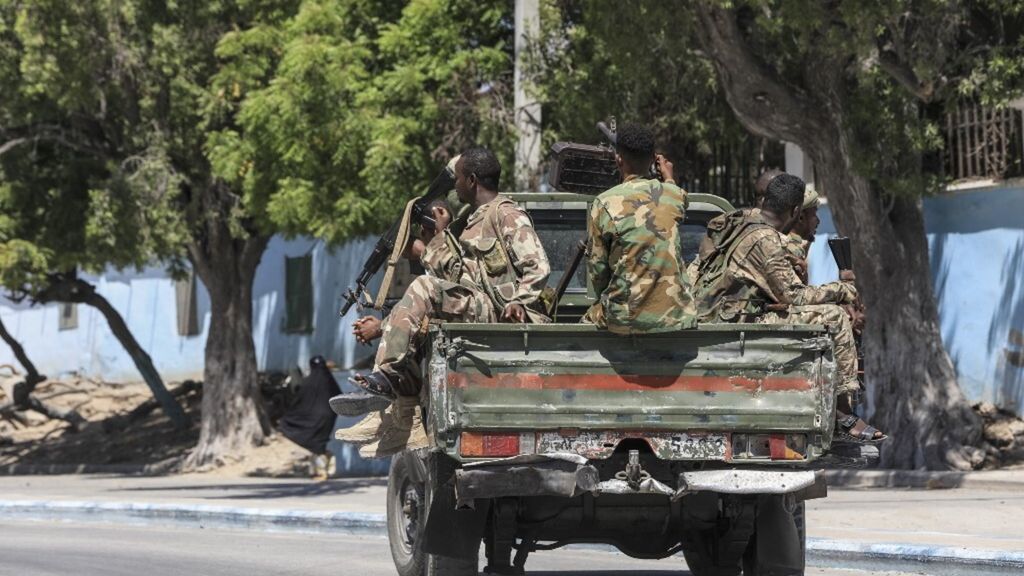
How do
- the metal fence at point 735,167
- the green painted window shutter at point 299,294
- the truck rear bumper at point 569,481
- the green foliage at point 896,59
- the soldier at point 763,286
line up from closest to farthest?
1. the truck rear bumper at point 569,481
2. the soldier at point 763,286
3. the green foliage at point 896,59
4. the metal fence at point 735,167
5. the green painted window shutter at point 299,294

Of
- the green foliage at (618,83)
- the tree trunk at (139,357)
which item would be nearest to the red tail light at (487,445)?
the green foliage at (618,83)

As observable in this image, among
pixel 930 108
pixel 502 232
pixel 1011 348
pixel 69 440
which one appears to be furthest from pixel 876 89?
pixel 69 440

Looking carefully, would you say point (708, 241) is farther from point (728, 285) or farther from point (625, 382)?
point (625, 382)

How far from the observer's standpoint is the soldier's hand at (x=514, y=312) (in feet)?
22.8

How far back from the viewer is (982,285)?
17891 mm

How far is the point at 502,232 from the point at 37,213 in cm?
1667

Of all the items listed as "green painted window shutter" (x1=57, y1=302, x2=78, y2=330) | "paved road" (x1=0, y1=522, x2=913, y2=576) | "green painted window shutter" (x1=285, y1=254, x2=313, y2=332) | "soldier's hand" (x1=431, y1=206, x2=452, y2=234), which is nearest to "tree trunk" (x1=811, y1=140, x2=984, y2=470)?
"paved road" (x1=0, y1=522, x2=913, y2=576)

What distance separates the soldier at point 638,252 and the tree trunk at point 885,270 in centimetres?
935

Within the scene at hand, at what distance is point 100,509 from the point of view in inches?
600

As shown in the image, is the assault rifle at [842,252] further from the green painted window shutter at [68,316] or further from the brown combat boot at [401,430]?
the green painted window shutter at [68,316]

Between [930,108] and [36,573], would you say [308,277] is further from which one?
[36,573]

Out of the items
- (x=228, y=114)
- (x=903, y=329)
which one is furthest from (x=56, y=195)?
(x=903, y=329)

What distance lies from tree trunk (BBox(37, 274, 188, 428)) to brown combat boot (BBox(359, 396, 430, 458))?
17909 mm

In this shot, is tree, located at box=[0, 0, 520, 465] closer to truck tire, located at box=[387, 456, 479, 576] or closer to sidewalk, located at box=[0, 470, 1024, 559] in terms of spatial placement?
sidewalk, located at box=[0, 470, 1024, 559]
